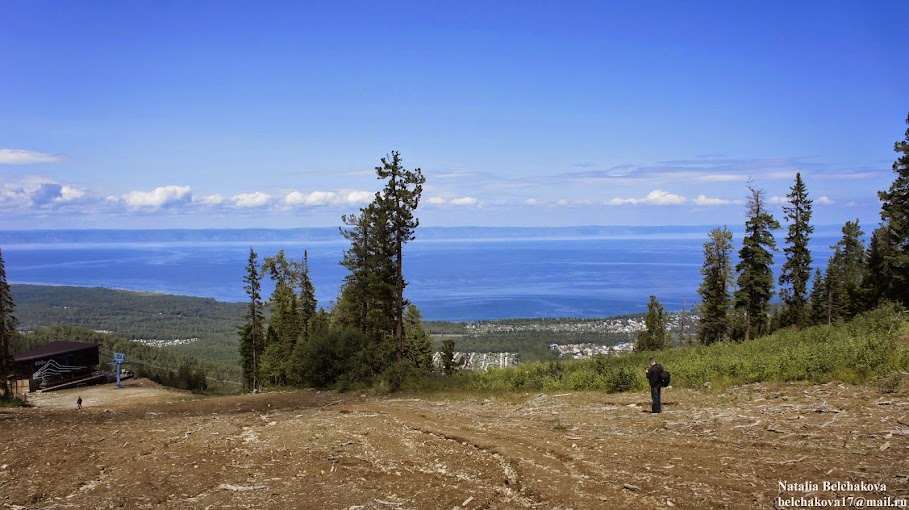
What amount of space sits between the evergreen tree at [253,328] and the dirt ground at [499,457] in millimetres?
29683

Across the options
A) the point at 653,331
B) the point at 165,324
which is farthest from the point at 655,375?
the point at 165,324

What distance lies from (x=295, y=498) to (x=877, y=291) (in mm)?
51769

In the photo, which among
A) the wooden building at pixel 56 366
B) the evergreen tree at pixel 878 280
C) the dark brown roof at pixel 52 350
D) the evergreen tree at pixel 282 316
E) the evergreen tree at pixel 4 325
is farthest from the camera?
the evergreen tree at pixel 282 316

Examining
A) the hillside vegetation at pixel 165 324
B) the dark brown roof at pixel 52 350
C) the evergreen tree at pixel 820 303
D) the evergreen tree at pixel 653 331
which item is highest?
the evergreen tree at pixel 820 303

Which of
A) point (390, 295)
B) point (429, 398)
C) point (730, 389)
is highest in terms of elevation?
point (390, 295)

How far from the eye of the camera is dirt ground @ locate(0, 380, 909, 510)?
7.89 m

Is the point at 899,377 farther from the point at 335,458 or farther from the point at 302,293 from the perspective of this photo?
the point at 302,293

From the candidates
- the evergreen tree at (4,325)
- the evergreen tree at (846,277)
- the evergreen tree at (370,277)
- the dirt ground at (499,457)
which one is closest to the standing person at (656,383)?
the dirt ground at (499,457)

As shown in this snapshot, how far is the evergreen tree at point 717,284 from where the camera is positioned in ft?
153

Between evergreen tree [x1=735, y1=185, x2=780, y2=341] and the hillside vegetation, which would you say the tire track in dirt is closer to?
evergreen tree [x1=735, y1=185, x2=780, y2=341]

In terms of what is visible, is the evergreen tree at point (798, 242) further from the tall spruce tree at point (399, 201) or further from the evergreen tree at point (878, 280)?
the tall spruce tree at point (399, 201)

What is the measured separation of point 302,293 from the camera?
52812 mm

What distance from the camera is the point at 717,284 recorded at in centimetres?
4769

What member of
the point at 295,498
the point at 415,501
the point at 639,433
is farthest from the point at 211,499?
the point at 639,433
